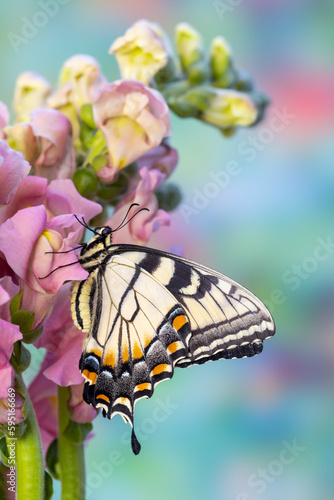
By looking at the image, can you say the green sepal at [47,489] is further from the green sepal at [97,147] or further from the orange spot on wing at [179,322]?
the green sepal at [97,147]

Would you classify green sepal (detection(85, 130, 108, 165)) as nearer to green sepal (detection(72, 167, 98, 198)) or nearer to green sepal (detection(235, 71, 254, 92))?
green sepal (detection(72, 167, 98, 198))

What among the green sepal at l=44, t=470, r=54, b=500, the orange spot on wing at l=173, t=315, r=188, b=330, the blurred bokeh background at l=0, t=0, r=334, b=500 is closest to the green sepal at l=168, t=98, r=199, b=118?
the orange spot on wing at l=173, t=315, r=188, b=330

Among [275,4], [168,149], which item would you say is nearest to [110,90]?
[168,149]

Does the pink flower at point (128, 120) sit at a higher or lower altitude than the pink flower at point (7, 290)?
higher

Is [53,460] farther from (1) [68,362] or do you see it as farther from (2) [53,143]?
(2) [53,143]

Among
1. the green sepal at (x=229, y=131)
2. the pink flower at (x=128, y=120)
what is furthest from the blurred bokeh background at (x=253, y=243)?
the pink flower at (x=128, y=120)

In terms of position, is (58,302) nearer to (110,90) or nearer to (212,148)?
(110,90)
